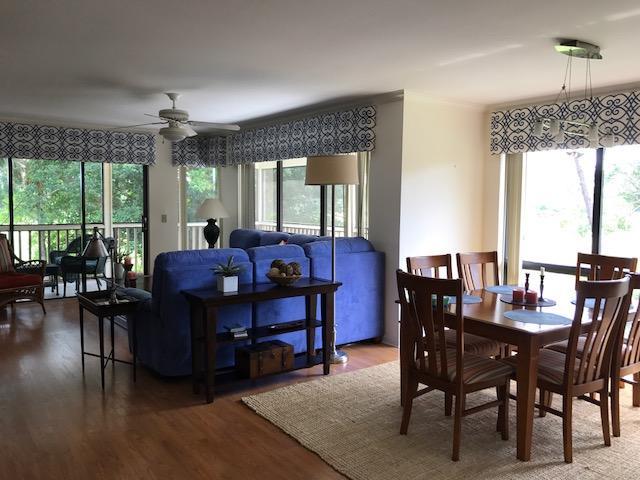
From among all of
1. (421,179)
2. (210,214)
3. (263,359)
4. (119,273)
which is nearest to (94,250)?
(263,359)

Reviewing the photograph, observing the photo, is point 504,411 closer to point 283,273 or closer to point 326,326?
point 326,326

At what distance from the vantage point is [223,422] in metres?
3.33

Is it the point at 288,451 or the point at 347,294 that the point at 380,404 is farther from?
the point at 347,294

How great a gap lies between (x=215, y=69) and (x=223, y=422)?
258cm

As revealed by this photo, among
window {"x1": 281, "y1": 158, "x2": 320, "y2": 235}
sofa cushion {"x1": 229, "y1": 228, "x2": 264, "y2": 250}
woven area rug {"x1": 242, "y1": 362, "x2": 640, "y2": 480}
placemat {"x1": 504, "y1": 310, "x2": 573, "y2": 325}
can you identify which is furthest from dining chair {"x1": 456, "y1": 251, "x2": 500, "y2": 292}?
sofa cushion {"x1": 229, "y1": 228, "x2": 264, "y2": 250}

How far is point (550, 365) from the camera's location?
A: 2963mm

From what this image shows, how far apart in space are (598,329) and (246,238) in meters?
4.82

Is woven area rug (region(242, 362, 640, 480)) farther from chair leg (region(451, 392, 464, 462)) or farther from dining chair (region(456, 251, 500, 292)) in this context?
dining chair (region(456, 251, 500, 292))

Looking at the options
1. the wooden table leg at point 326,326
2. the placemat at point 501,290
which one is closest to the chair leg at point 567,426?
the placemat at point 501,290

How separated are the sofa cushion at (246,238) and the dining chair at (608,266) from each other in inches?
153

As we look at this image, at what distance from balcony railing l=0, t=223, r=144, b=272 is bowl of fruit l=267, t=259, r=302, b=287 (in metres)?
4.25

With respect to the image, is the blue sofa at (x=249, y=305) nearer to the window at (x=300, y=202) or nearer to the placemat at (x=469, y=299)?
the window at (x=300, y=202)

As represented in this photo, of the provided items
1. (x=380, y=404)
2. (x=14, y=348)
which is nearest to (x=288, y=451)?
(x=380, y=404)

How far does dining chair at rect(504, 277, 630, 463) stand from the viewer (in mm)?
2699
